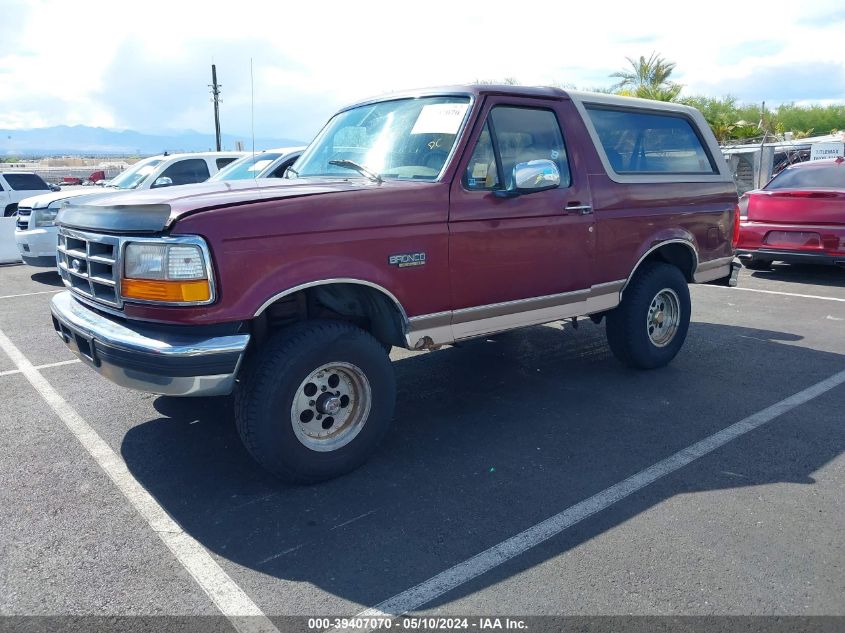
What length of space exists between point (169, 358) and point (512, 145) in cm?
248

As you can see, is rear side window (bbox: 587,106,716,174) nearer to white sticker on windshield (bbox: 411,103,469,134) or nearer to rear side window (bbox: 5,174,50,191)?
white sticker on windshield (bbox: 411,103,469,134)

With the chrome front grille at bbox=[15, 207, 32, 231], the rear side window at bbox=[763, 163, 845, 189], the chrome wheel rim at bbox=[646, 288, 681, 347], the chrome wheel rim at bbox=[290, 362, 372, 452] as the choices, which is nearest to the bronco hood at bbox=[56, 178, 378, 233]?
the chrome wheel rim at bbox=[290, 362, 372, 452]

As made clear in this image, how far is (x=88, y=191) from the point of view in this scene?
36.4ft

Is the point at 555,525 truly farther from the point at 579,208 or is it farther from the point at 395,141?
the point at 395,141

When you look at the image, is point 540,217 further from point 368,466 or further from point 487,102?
point 368,466

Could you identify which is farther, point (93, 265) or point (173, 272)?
point (93, 265)

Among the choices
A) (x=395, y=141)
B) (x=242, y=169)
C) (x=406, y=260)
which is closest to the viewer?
(x=406, y=260)

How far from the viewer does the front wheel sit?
5438 mm

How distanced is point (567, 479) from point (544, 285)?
1.39m

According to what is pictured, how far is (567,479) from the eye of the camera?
3832 mm

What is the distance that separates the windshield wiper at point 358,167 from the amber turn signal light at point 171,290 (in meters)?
1.33

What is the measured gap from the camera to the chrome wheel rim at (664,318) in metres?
5.68

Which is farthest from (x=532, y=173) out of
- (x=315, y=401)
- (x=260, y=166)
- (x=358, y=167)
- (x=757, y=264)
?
(x=757, y=264)

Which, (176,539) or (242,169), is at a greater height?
(242,169)
